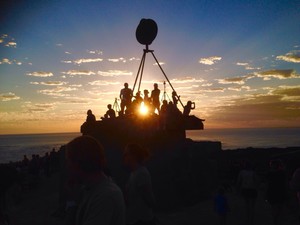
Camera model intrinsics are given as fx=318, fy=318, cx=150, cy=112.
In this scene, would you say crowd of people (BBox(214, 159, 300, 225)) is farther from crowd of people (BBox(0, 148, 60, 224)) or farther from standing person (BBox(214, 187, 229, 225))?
crowd of people (BBox(0, 148, 60, 224))

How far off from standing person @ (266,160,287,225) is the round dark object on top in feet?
23.5

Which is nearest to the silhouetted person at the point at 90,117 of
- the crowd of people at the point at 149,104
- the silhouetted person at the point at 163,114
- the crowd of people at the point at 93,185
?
the crowd of people at the point at 149,104

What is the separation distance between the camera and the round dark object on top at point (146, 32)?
1255 cm

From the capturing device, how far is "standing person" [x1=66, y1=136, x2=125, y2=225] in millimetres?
2139

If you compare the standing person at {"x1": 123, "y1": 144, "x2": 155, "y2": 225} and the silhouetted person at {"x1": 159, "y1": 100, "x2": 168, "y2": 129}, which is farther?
the silhouetted person at {"x1": 159, "y1": 100, "x2": 168, "y2": 129}

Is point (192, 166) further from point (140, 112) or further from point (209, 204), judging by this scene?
point (140, 112)

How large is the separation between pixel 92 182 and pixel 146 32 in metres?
10.9

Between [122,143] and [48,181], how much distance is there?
1010 cm

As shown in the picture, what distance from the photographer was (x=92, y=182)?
2230 mm

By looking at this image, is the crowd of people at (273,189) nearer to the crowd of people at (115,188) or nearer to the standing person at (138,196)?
the crowd of people at (115,188)

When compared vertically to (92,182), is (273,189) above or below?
below

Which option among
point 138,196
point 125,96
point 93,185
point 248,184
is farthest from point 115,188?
point 125,96

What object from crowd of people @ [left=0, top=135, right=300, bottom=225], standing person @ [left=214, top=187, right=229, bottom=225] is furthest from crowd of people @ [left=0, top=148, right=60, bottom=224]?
standing person @ [left=214, top=187, right=229, bottom=225]

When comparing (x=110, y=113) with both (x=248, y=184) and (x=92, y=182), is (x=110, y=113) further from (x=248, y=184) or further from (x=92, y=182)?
(x=92, y=182)
